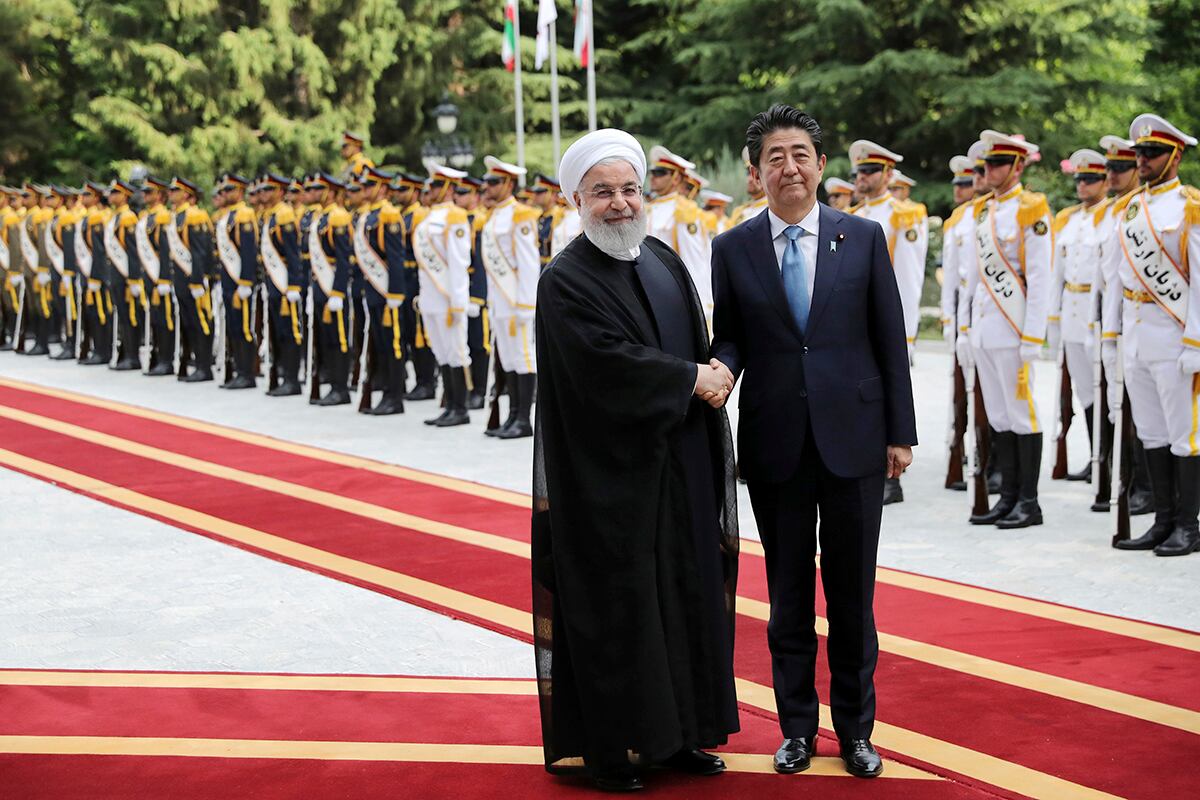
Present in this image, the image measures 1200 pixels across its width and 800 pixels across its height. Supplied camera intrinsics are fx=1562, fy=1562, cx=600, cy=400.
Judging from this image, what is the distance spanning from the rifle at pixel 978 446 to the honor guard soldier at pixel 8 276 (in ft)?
47.8

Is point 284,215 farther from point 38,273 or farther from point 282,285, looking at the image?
point 38,273

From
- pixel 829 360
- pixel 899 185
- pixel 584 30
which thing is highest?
pixel 584 30

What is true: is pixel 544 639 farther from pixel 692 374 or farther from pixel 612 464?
pixel 692 374

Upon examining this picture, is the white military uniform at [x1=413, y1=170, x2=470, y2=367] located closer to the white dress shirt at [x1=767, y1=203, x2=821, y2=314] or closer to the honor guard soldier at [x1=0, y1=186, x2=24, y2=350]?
the white dress shirt at [x1=767, y1=203, x2=821, y2=314]

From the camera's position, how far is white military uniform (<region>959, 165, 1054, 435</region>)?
811 cm

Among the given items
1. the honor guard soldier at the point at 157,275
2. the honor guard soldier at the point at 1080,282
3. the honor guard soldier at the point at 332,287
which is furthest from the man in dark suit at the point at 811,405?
the honor guard soldier at the point at 157,275

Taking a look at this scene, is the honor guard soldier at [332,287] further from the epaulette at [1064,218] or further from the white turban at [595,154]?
the white turban at [595,154]

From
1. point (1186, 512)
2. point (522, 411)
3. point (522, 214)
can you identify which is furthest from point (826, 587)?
point (522, 214)

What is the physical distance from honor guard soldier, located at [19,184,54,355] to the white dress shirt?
15926mm

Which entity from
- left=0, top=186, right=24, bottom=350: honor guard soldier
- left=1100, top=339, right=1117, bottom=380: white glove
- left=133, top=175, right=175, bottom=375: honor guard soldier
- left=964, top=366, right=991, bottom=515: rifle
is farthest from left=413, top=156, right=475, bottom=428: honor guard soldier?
left=0, top=186, right=24, bottom=350: honor guard soldier

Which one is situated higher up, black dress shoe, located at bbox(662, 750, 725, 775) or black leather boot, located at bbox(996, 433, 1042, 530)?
black leather boot, located at bbox(996, 433, 1042, 530)

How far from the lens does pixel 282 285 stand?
1444 cm

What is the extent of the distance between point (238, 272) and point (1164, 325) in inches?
392

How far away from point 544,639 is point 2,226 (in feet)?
57.0
